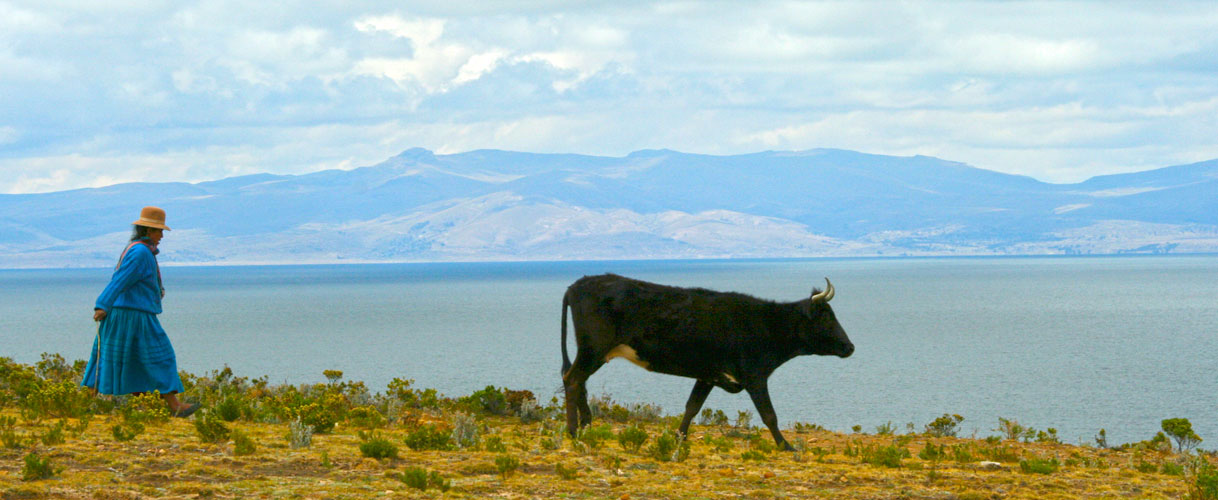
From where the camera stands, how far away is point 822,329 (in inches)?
604

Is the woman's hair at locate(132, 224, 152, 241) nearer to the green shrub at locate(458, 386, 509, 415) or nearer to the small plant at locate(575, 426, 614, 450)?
the small plant at locate(575, 426, 614, 450)

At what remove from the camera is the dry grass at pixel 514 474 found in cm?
967

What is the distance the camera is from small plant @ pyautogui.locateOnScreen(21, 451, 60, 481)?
951cm

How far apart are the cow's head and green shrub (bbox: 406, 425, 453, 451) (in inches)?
195

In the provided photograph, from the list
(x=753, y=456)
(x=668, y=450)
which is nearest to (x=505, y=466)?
(x=668, y=450)

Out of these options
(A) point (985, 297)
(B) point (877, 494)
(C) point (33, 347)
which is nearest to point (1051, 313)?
(A) point (985, 297)

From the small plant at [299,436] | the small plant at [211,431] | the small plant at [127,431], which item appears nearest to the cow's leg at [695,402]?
the small plant at [299,436]

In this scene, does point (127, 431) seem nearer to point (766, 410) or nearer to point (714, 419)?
point (766, 410)

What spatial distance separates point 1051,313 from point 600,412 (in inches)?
4058

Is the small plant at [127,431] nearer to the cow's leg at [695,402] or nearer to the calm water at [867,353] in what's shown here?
the cow's leg at [695,402]

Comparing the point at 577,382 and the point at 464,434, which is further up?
the point at 577,382

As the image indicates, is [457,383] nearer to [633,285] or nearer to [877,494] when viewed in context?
[633,285]

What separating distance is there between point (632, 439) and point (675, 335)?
174cm

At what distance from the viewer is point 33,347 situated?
7631 cm
